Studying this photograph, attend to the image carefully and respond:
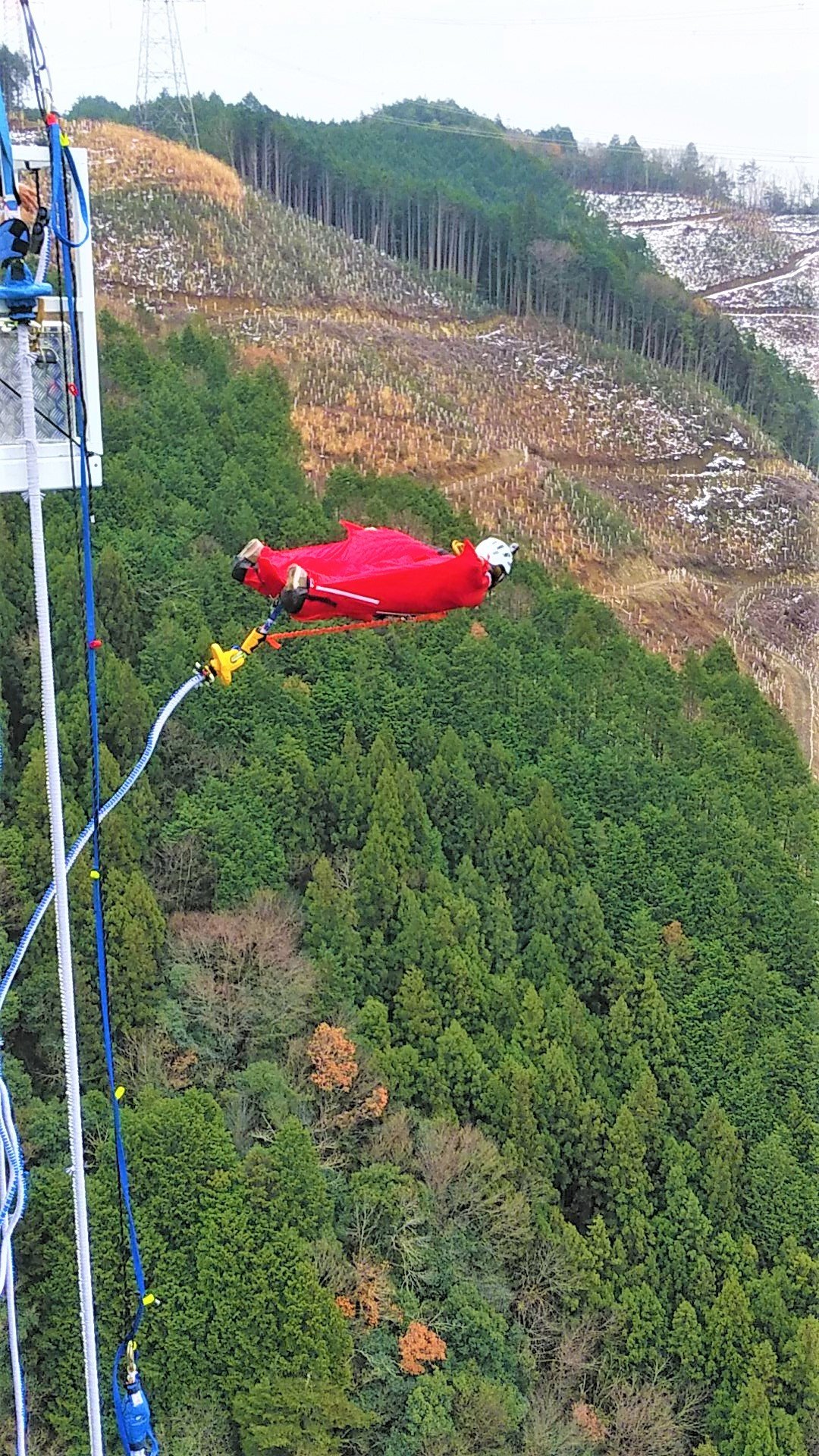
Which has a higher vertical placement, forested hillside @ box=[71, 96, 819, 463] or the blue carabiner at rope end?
forested hillside @ box=[71, 96, 819, 463]

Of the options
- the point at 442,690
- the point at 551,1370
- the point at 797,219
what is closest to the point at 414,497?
the point at 442,690

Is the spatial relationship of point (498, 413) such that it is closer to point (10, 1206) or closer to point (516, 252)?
point (516, 252)

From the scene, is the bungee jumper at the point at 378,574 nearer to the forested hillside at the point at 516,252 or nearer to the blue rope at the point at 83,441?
the blue rope at the point at 83,441

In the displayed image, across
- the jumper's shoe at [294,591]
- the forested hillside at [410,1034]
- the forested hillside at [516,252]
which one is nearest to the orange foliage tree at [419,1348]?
the forested hillside at [410,1034]

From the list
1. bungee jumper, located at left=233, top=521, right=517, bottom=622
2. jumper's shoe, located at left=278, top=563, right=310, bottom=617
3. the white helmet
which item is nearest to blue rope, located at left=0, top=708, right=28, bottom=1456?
jumper's shoe, located at left=278, top=563, right=310, bottom=617

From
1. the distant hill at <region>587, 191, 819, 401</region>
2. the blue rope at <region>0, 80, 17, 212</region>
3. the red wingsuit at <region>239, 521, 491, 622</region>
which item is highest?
the distant hill at <region>587, 191, 819, 401</region>

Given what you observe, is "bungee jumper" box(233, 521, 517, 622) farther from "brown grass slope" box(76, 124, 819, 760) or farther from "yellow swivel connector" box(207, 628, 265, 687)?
"brown grass slope" box(76, 124, 819, 760)

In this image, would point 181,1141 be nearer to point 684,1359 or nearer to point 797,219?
point 684,1359
